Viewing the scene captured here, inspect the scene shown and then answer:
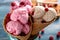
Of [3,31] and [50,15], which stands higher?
[50,15]

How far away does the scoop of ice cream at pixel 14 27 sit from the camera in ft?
2.55

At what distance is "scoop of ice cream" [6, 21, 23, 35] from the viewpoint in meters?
0.78

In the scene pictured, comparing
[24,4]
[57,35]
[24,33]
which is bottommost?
[57,35]

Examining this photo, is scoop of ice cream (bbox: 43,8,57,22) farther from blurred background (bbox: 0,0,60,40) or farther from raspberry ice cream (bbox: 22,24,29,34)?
blurred background (bbox: 0,0,60,40)

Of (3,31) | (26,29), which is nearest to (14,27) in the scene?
(26,29)

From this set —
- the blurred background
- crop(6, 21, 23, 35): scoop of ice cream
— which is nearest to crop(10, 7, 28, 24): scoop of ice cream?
crop(6, 21, 23, 35): scoop of ice cream

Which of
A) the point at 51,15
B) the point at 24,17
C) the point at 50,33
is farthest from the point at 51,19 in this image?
the point at 50,33

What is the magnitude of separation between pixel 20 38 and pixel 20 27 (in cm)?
6

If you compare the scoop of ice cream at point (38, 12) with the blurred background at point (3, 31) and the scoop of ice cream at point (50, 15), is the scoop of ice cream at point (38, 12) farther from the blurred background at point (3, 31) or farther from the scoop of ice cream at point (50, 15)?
the blurred background at point (3, 31)

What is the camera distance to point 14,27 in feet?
2.55

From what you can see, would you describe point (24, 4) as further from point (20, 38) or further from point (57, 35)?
point (57, 35)

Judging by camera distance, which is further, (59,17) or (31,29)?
(59,17)

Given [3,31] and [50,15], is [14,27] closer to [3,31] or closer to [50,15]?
[50,15]

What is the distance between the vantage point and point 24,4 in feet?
2.76
